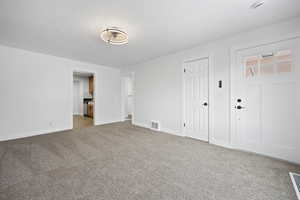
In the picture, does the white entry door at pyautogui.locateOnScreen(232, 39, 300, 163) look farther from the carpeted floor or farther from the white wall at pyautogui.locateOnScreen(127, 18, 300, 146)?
the carpeted floor

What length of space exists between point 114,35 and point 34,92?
3.15 metres

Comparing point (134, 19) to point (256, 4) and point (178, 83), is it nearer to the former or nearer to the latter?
point (256, 4)

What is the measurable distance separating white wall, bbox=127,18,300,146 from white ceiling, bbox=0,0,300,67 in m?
0.23

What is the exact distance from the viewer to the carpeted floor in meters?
1.41

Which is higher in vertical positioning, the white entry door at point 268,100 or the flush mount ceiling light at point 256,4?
the flush mount ceiling light at point 256,4

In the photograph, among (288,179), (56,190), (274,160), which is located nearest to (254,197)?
(288,179)

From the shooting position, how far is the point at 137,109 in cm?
491

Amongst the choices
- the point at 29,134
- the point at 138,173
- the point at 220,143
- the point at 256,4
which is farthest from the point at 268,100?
the point at 29,134

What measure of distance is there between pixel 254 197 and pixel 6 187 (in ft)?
9.64

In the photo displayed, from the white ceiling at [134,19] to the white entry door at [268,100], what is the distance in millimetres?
595

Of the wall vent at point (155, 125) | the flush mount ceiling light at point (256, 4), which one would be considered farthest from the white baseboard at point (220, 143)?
the flush mount ceiling light at point (256, 4)

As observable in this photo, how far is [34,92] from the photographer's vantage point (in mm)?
3574

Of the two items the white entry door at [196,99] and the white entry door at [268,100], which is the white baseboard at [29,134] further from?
the white entry door at [268,100]

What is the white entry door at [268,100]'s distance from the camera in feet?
6.84
